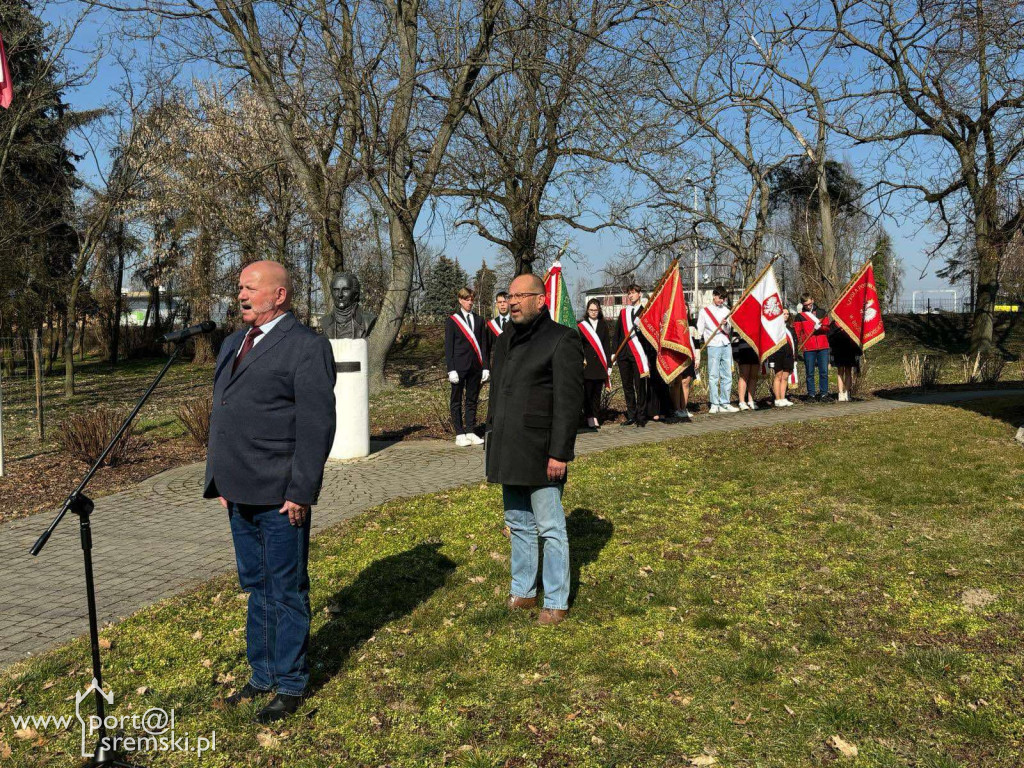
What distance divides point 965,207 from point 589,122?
16102mm

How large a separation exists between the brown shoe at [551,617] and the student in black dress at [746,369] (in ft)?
34.4

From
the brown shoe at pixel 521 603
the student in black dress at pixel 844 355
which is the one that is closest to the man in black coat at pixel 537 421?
the brown shoe at pixel 521 603

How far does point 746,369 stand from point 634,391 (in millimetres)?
2943

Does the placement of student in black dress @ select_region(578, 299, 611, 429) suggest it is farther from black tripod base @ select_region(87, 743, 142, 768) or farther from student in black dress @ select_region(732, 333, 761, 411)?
black tripod base @ select_region(87, 743, 142, 768)

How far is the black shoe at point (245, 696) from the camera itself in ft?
13.9

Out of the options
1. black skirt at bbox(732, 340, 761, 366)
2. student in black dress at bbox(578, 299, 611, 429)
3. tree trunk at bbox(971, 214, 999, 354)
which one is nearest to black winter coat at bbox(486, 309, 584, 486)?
student in black dress at bbox(578, 299, 611, 429)

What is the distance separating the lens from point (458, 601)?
223 inches

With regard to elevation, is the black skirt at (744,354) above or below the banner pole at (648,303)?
below

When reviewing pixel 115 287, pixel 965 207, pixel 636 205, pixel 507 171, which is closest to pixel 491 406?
pixel 507 171

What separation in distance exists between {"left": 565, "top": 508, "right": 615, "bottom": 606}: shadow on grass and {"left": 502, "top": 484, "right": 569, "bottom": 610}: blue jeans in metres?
0.42

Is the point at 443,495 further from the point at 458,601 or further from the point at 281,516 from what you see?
the point at 281,516

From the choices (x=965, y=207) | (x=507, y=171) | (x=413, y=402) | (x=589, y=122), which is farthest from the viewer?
(x=965, y=207)

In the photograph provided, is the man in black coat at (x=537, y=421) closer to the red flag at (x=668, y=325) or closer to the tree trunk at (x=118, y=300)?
the red flag at (x=668, y=325)

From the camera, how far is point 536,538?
5297 millimetres
